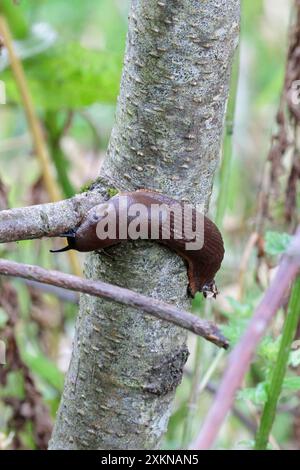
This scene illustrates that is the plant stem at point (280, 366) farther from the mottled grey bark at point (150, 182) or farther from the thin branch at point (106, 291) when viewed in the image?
the thin branch at point (106, 291)

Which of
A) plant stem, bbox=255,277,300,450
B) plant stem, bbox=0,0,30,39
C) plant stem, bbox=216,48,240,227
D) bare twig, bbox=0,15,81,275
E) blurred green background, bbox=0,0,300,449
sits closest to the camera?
plant stem, bbox=255,277,300,450

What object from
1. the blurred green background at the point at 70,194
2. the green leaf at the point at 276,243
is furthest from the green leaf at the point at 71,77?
the green leaf at the point at 276,243

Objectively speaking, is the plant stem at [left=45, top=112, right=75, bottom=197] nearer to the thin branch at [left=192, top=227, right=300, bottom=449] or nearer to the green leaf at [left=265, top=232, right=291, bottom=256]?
the green leaf at [left=265, top=232, right=291, bottom=256]

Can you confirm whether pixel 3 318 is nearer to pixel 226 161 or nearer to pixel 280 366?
pixel 226 161

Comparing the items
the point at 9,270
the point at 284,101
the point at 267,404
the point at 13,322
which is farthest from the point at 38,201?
the point at 9,270

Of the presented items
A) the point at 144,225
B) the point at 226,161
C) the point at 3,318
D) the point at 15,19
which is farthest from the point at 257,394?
the point at 15,19

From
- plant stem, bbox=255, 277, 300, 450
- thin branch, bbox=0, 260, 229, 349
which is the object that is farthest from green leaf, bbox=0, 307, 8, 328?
thin branch, bbox=0, 260, 229, 349
